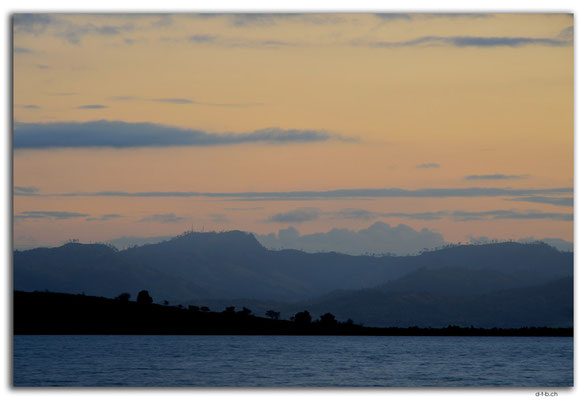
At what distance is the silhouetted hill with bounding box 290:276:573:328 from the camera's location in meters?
35.6

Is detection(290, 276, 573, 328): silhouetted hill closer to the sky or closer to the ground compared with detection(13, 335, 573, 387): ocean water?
closer to the sky

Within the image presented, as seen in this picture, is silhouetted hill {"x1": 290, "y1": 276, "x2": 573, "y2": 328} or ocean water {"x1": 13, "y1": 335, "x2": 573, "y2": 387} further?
silhouetted hill {"x1": 290, "y1": 276, "x2": 573, "y2": 328}

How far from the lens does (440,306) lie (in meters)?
51.3

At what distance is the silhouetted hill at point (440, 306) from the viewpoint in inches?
1401

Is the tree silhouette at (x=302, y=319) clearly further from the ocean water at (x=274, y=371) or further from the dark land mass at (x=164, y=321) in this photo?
the ocean water at (x=274, y=371)

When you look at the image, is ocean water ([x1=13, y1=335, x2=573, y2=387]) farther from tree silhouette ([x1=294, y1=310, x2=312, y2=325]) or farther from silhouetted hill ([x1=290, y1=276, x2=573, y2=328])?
tree silhouette ([x1=294, y1=310, x2=312, y2=325])

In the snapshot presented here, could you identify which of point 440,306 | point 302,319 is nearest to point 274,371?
point 440,306

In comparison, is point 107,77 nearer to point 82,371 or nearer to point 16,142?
point 16,142

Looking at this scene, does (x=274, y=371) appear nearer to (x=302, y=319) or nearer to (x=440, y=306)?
(x=440, y=306)

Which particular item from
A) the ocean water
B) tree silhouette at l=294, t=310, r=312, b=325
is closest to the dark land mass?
tree silhouette at l=294, t=310, r=312, b=325

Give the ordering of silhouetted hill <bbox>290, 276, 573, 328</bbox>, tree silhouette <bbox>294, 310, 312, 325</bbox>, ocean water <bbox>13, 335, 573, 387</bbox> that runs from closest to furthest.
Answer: ocean water <bbox>13, 335, 573, 387</bbox>, silhouetted hill <bbox>290, 276, 573, 328</bbox>, tree silhouette <bbox>294, 310, 312, 325</bbox>

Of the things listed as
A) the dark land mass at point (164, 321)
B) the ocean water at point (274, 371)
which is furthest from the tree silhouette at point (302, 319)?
the ocean water at point (274, 371)

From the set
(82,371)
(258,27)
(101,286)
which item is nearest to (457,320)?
(101,286)

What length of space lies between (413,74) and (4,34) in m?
8.37
